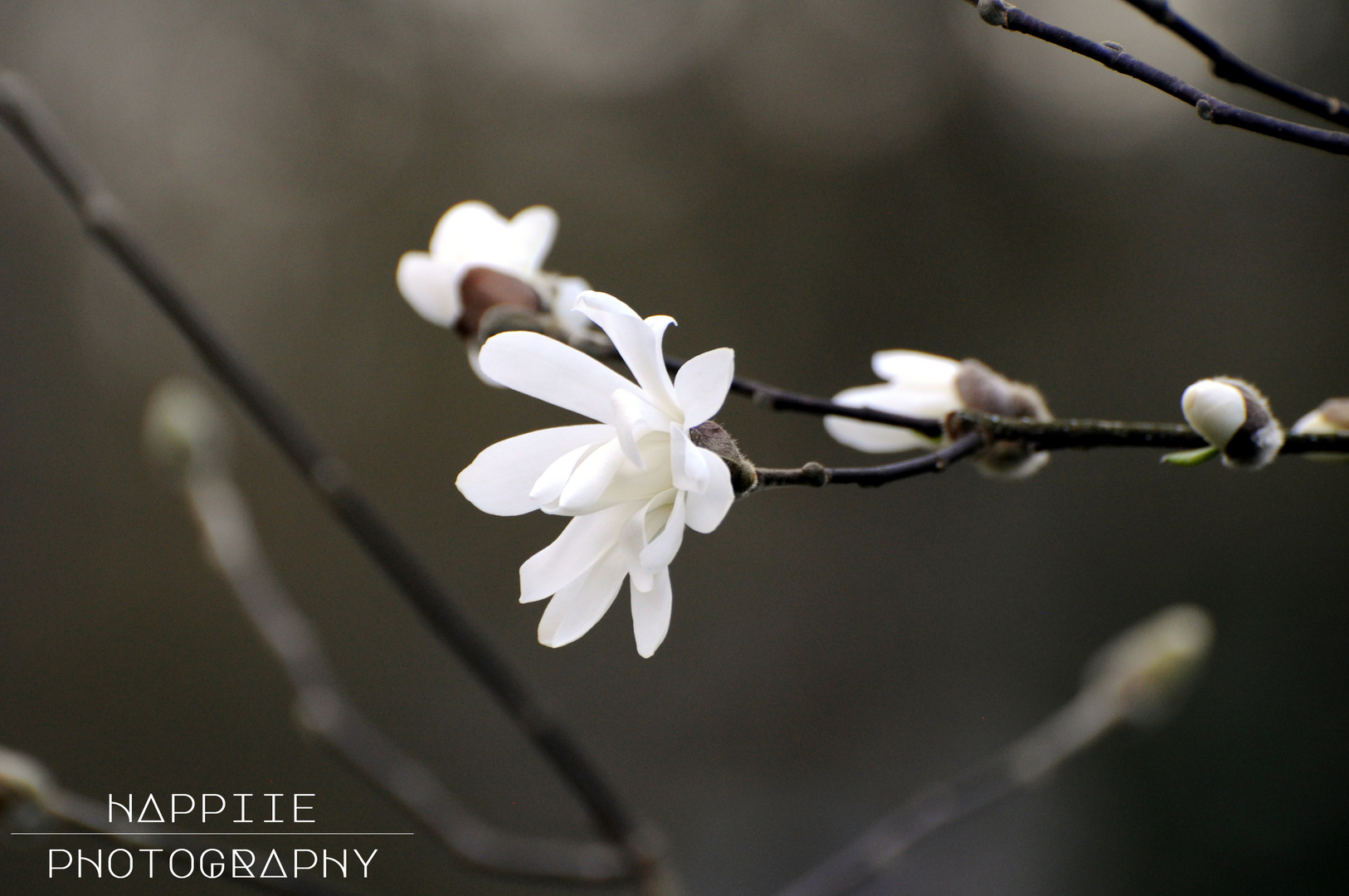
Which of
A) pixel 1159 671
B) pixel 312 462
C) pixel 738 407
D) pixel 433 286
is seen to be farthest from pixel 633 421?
pixel 738 407

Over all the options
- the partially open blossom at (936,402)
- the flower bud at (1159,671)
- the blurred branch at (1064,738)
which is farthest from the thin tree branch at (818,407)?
the flower bud at (1159,671)

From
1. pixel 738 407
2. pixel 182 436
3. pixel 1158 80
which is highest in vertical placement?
pixel 738 407

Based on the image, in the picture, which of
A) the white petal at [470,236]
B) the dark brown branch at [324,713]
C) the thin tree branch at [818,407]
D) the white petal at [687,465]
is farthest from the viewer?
the dark brown branch at [324,713]

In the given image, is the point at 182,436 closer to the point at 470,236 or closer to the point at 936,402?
the point at 470,236

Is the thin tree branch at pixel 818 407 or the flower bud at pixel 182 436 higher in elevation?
the flower bud at pixel 182 436

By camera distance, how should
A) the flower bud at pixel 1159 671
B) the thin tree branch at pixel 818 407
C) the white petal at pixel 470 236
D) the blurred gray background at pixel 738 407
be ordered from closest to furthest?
the thin tree branch at pixel 818 407 < the white petal at pixel 470 236 < the flower bud at pixel 1159 671 < the blurred gray background at pixel 738 407

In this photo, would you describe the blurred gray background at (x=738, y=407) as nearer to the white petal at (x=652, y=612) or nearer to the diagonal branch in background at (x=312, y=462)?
the diagonal branch in background at (x=312, y=462)

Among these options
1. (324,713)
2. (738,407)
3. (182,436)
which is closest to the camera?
(324,713)
